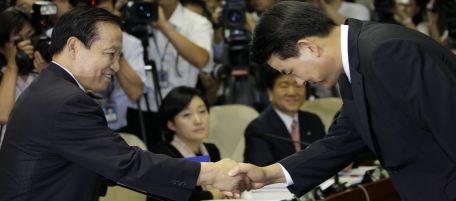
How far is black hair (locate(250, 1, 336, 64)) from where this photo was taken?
238 cm

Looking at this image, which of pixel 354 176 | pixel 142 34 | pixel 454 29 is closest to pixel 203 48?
pixel 142 34

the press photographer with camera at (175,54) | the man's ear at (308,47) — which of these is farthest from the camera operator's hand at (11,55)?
the man's ear at (308,47)

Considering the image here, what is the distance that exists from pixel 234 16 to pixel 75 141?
8.20 ft

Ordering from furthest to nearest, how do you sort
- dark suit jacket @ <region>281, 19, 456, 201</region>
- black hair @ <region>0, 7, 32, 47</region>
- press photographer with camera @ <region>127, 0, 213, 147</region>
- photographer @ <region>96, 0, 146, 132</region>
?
1. press photographer with camera @ <region>127, 0, 213, 147</region>
2. photographer @ <region>96, 0, 146, 132</region>
3. black hair @ <region>0, 7, 32, 47</region>
4. dark suit jacket @ <region>281, 19, 456, 201</region>

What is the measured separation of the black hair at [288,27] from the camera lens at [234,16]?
7.87 feet

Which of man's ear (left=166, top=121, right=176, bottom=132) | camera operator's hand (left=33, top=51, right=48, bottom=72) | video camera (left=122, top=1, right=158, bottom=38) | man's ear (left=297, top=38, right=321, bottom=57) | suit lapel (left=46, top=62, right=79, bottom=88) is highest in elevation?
man's ear (left=297, top=38, right=321, bottom=57)

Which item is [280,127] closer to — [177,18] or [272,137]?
[272,137]

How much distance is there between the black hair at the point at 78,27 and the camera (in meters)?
2.58

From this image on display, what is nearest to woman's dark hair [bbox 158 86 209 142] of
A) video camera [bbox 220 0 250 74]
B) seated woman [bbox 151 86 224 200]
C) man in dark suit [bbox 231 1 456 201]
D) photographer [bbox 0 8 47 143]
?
seated woman [bbox 151 86 224 200]

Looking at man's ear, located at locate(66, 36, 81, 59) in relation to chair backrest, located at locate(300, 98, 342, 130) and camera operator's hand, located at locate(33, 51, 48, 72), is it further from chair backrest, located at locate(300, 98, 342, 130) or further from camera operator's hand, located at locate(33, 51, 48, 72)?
chair backrest, located at locate(300, 98, 342, 130)

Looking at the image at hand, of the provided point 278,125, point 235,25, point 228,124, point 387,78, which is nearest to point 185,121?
point 278,125

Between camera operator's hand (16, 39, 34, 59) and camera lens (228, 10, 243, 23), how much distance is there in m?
1.48

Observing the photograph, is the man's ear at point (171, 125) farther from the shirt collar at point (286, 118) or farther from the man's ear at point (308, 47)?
the man's ear at point (308, 47)

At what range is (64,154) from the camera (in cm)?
246
